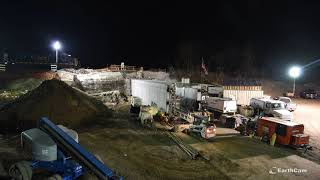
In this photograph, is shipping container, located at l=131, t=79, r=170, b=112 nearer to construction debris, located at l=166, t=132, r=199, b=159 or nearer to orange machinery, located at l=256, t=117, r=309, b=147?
construction debris, located at l=166, t=132, r=199, b=159

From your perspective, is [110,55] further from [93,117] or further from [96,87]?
[93,117]

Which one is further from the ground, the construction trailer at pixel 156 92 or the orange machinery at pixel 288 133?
the construction trailer at pixel 156 92

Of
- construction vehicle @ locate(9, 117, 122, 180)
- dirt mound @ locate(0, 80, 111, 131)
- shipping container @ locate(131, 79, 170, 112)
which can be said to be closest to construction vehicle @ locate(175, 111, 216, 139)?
shipping container @ locate(131, 79, 170, 112)

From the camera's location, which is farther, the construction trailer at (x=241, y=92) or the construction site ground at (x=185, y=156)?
the construction trailer at (x=241, y=92)

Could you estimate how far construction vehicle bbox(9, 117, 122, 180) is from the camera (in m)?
9.52

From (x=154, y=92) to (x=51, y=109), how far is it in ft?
37.1

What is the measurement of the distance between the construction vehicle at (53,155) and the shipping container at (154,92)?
17986 millimetres

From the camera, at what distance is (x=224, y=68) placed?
279 feet

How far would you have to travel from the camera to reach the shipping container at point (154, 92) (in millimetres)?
28269

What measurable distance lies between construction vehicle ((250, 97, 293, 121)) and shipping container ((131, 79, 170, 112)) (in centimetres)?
1046

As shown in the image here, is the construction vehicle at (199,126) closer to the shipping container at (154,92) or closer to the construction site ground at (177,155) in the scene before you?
the construction site ground at (177,155)

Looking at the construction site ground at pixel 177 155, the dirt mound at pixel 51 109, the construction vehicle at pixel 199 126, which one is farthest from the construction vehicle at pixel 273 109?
the dirt mound at pixel 51 109

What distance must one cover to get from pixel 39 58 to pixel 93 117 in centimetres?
4788

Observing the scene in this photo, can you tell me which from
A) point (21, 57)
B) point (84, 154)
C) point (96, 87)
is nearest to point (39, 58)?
point (21, 57)
